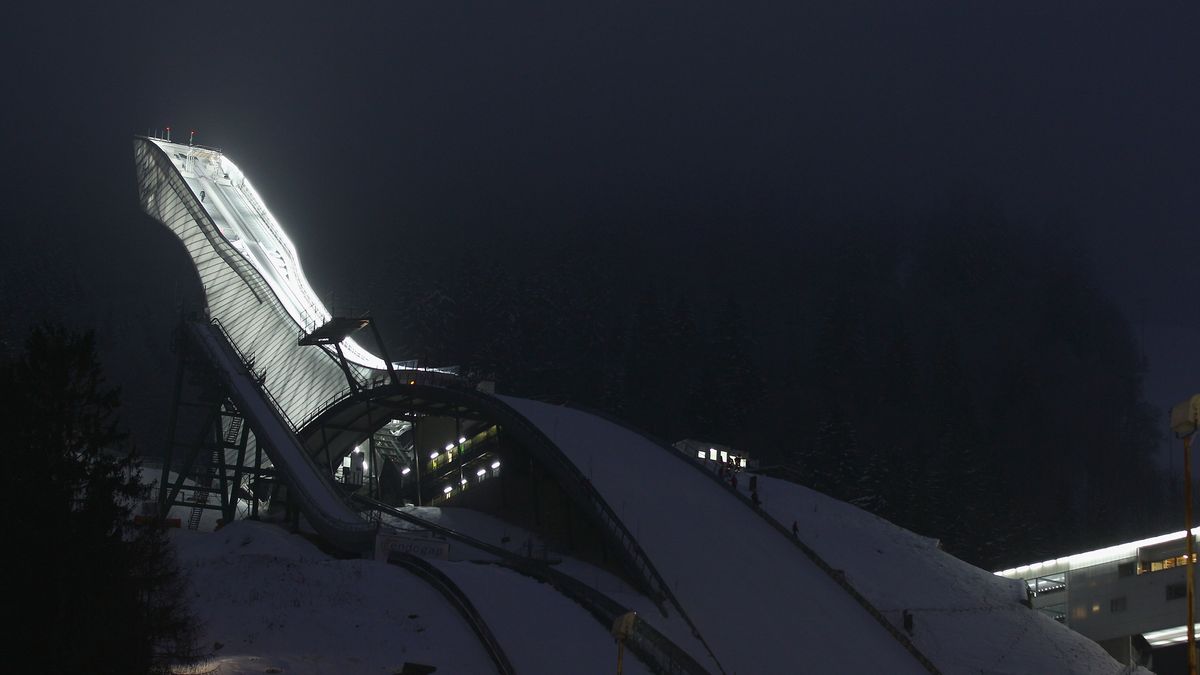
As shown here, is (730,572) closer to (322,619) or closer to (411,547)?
(411,547)

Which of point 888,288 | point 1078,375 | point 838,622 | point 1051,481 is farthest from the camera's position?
point 888,288

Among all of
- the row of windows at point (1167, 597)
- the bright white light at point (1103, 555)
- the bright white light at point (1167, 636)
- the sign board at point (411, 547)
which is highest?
the bright white light at point (1103, 555)

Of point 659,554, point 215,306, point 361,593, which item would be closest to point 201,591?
point 361,593

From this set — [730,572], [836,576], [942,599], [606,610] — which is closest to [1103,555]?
[942,599]

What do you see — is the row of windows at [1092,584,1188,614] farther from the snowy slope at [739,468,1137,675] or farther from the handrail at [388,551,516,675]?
the handrail at [388,551,516,675]

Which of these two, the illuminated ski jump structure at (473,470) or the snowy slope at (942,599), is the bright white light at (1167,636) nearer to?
the snowy slope at (942,599)

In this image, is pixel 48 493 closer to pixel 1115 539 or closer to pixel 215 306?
pixel 215 306

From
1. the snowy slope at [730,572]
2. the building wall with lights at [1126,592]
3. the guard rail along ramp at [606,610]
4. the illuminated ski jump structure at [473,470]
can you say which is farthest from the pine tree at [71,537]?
the building wall with lights at [1126,592]
